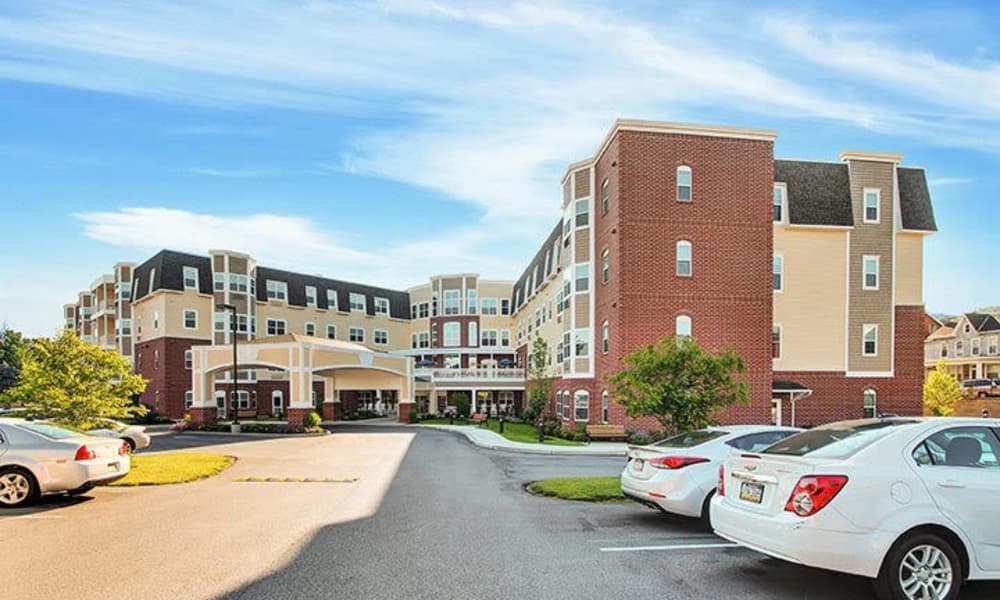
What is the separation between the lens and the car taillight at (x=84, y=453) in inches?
421

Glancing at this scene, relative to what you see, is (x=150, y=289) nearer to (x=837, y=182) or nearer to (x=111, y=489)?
(x=111, y=489)

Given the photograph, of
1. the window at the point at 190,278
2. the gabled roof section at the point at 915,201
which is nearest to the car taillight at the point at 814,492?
the gabled roof section at the point at 915,201

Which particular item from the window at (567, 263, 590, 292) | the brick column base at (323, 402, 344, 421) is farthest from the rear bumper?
the brick column base at (323, 402, 344, 421)

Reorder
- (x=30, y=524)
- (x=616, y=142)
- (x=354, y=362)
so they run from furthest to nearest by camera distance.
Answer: (x=354, y=362) → (x=616, y=142) → (x=30, y=524)

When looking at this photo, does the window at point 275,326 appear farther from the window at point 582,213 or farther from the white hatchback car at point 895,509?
the white hatchback car at point 895,509

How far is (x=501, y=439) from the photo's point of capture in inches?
1057

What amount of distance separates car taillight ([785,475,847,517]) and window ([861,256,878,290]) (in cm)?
3148

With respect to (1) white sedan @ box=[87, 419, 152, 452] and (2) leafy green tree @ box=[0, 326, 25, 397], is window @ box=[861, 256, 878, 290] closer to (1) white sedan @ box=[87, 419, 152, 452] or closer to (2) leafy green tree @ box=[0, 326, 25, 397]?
(1) white sedan @ box=[87, 419, 152, 452]

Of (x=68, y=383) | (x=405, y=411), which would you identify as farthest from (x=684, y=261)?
(x=68, y=383)

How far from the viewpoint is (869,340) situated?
33.1m

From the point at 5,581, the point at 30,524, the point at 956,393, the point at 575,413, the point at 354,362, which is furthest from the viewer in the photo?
the point at 956,393

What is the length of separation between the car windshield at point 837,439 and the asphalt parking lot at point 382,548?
128 centimetres

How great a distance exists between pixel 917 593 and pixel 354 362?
3572 centimetres

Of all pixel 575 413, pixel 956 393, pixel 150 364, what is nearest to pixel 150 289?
pixel 150 364
